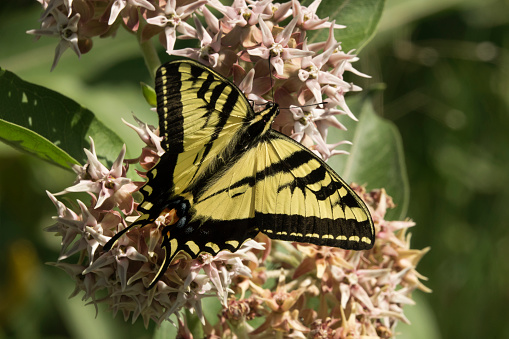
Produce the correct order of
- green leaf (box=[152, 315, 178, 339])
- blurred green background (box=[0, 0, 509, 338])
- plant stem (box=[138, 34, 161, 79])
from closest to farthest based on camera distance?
plant stem (box=[138, 34, 161, 79]) → green leaf (box=[152, 315, 178, 339]) → blurred green background (box=[0, 0, 509, 338])

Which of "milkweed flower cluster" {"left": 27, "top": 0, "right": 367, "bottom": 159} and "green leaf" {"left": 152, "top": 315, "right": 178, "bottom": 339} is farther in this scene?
"green leaf" {"left": 152, "top": 315, "right": 178, "bottom": 339}

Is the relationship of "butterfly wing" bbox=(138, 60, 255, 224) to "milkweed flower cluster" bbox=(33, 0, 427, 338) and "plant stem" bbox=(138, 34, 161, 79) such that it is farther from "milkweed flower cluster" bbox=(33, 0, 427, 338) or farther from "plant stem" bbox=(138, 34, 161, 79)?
"plant stem" bbox=(138, 34, 161, 79)

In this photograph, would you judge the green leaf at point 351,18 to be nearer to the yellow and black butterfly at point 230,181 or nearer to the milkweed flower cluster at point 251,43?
the milkweed flower cluster at point 251,43

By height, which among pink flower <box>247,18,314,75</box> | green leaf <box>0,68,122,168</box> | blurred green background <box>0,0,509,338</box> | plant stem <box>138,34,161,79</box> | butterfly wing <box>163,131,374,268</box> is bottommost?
blurred green background <box>0,0,509,338</box>

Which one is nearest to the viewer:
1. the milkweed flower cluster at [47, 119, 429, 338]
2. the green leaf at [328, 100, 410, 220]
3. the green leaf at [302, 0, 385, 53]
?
the milkweed flower cluster at [47, 119, 429, 338]

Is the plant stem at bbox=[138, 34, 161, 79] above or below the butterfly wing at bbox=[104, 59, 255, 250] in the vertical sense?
above

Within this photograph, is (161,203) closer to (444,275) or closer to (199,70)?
(199,70)

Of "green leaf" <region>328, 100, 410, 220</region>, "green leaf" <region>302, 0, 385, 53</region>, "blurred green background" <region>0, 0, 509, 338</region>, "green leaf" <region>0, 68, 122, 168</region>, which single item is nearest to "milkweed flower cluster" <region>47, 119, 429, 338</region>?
"green leaf" <region>0, 68, 122, 168</region>
